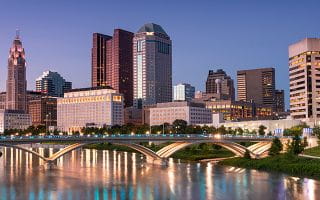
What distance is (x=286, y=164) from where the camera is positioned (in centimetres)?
9656

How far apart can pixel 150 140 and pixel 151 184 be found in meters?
28.9

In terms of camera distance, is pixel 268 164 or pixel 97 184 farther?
pixel 268 164

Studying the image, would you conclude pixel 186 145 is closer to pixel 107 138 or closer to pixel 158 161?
pixel 158 161

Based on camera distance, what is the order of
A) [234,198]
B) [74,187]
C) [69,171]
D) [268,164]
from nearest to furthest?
[234,198]
[74,187]
[69,171]
[268,164]

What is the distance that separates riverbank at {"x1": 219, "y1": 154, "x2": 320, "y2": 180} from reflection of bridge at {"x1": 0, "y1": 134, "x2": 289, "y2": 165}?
6701 mm

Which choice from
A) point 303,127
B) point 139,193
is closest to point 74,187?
point 139,193

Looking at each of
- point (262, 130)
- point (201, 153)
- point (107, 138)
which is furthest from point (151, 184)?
point (262, 130)

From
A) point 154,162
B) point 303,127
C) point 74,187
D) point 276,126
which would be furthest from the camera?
point 276,126

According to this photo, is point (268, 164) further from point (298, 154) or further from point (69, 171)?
point (69, 171)

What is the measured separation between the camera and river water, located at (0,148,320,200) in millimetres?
65000

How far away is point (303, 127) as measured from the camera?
166500mm

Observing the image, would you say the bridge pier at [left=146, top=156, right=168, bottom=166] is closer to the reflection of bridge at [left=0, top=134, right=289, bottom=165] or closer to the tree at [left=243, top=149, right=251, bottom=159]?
the reflection of bridge at [left=0, top=134, right=289, bottom=165]

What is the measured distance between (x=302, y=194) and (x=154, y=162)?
4896 centimetres

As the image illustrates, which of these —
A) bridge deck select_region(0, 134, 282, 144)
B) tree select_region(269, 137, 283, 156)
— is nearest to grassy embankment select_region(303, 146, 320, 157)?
tree select_region(269, 137, 283, 156)
